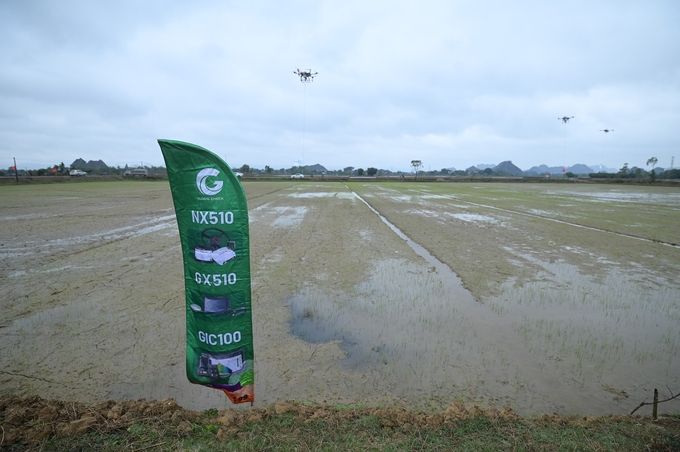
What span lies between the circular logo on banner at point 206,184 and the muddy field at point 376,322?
2.30 m

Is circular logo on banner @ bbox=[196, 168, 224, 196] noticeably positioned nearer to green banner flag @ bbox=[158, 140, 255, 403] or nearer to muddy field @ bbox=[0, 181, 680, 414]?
green banner flag @ bbox=[158, 140, 255, 403]

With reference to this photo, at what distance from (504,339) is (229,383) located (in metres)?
4.00

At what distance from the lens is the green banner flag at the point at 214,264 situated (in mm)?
2990

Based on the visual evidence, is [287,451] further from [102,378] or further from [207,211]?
[102,378]

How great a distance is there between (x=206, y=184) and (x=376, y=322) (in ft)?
12.6

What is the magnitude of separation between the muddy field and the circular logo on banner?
2.30 meters

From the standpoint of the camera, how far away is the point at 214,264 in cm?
309

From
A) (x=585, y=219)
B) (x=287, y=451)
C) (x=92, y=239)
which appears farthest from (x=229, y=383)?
(x=585, y=219)

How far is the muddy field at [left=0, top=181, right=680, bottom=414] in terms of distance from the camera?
4059 mm

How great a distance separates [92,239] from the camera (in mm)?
11773

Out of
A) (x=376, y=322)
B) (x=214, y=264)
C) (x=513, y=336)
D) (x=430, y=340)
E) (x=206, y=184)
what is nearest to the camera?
(x=206, y=184)

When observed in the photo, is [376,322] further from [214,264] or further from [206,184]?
[206,184]

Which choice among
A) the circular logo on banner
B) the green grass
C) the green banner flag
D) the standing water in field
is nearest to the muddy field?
the standing water in field

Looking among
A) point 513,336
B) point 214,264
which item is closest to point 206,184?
point 214,264
